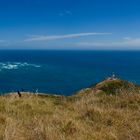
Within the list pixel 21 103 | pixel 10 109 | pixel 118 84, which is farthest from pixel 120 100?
pixel 118 84

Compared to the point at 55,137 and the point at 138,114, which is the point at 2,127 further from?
the point at 138,114

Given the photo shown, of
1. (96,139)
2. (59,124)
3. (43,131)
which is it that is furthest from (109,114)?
(43,131)

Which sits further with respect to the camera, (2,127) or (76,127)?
(76,127)

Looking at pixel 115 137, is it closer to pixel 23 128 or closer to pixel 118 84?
pixel 23 128

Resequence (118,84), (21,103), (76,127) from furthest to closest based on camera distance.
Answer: (118,84)
(21,103)
(76,127)

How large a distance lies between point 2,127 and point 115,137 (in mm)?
2343

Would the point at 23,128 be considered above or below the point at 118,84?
above

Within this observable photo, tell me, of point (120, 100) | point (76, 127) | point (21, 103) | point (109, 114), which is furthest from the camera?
point (120, 100)

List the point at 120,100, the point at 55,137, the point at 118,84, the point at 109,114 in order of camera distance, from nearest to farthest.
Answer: the point at 55,137 < the point at 109,114 < the point at 120,100 < the point at 118,84

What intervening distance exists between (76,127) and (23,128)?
120cm

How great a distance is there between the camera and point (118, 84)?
5150 centimetres

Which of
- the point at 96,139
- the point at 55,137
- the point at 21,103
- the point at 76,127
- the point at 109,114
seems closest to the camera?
the point at 55,137

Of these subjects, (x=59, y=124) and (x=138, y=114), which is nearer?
(x=59, y=124)

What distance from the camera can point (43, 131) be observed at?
6145 mm
